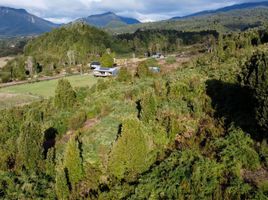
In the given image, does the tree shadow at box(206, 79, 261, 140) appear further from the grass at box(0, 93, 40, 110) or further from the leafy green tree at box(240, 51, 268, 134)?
the grass at box(0, 93, 40, 110)

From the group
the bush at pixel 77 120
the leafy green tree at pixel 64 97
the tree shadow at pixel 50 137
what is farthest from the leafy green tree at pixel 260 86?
the leafy green tree at pixel 64 97

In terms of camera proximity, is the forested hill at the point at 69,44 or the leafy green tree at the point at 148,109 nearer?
the leafy green tree at the point at 148,109

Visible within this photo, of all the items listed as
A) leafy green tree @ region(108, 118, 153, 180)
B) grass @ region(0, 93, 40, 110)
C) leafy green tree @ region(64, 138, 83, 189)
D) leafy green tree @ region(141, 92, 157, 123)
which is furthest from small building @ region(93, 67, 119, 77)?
leafy green tree @ region(108, 118, 153, 180)

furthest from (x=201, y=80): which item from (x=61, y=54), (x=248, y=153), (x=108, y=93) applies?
(x=61, y=54)

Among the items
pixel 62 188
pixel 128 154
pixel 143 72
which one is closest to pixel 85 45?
pixel 143 72

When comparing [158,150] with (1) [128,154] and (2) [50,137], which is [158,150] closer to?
(1) [128,154]

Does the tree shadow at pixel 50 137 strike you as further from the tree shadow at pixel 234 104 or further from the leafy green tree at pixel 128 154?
the tree shadow at pixel 234 104

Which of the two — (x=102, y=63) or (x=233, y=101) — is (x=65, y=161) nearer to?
(x=233, y=101)
